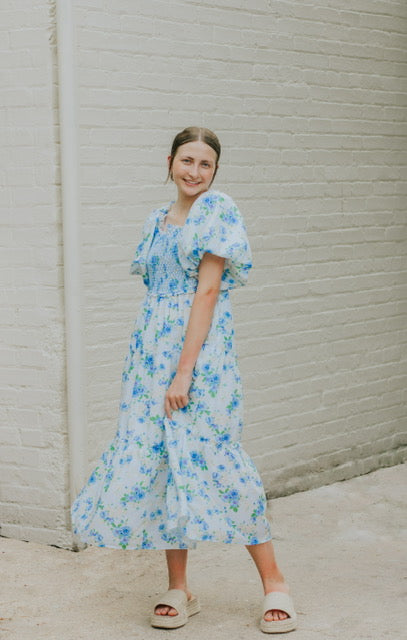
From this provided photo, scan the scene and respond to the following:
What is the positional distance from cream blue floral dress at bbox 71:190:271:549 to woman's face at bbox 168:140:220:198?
0.21ft

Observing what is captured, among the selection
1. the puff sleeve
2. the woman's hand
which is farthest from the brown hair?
the woman's hand

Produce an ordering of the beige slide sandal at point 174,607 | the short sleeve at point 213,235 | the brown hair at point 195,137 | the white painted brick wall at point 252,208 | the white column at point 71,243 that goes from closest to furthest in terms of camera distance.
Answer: the short sleeve at point 213,235 → the brown hair at point 195,137 → the beige slide sandal at point 174,607 → the white column at point 71,243 → the white painted brick wall at point 252,208

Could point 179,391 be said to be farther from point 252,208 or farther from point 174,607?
point 252,208

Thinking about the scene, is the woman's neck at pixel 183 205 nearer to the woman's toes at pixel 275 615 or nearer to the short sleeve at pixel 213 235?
the short sleeve at pixel 213 235

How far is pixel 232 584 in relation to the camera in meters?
4.95

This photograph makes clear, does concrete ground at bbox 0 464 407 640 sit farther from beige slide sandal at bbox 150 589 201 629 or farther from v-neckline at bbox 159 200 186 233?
v-neckline at bbox 159 200 186 233

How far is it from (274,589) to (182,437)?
2.22ft

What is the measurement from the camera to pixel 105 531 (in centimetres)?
424

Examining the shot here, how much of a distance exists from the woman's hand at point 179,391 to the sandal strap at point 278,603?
2.58 ft

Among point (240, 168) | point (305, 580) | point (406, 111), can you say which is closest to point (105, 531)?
point (305, 580)

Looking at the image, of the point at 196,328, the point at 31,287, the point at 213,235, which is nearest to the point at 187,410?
the point at 196,328

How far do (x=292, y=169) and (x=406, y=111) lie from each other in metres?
1.12

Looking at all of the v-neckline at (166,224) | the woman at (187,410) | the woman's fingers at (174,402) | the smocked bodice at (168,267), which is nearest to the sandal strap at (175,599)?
the woman at (187,410)

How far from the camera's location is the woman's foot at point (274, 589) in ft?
14.4
